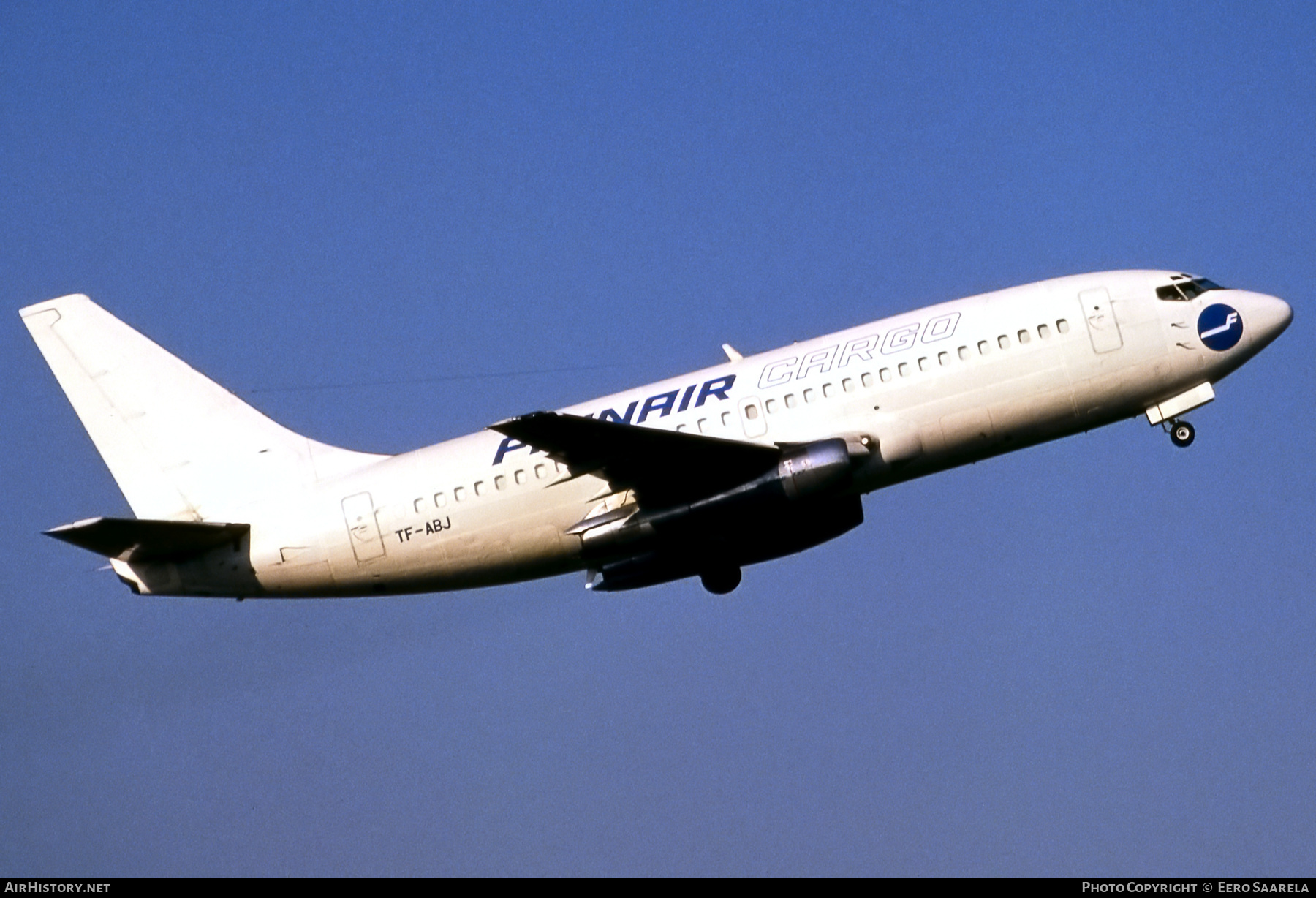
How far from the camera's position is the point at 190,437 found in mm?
42750

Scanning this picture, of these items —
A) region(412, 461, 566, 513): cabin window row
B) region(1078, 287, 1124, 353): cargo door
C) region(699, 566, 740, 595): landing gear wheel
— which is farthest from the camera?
region(699, 566, 740, 595): landing gear wheel

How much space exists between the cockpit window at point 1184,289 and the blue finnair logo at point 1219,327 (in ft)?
1.71

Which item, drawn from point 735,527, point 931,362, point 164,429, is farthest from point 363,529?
point 931,362

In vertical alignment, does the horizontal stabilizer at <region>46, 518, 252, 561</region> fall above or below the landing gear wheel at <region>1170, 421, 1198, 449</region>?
above

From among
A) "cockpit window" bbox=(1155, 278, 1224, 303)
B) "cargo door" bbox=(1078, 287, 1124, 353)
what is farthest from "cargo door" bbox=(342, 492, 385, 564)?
"cockpit window" bbox=(1155, 278, 1224, 303)

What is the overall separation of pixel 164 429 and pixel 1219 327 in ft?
84.4

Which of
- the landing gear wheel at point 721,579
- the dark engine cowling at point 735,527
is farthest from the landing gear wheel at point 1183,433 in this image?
the landing gear wheel at point 721,579

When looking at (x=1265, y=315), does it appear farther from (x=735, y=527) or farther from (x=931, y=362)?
(x=735, y=527)

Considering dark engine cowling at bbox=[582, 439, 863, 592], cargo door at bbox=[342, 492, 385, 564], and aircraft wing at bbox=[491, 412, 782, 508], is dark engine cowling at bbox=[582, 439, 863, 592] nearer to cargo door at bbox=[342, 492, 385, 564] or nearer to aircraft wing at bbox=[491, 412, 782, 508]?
aircraft wing at bbox=[491, 412, 782, 508]

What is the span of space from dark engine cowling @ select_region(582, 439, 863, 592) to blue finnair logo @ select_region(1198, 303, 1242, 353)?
8905 millimetres

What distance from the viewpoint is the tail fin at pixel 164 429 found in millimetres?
42000

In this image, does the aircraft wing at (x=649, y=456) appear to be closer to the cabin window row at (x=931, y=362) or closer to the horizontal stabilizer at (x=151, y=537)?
the cabin window row at (x=931, y=362)

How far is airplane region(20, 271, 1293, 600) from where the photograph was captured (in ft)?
124
